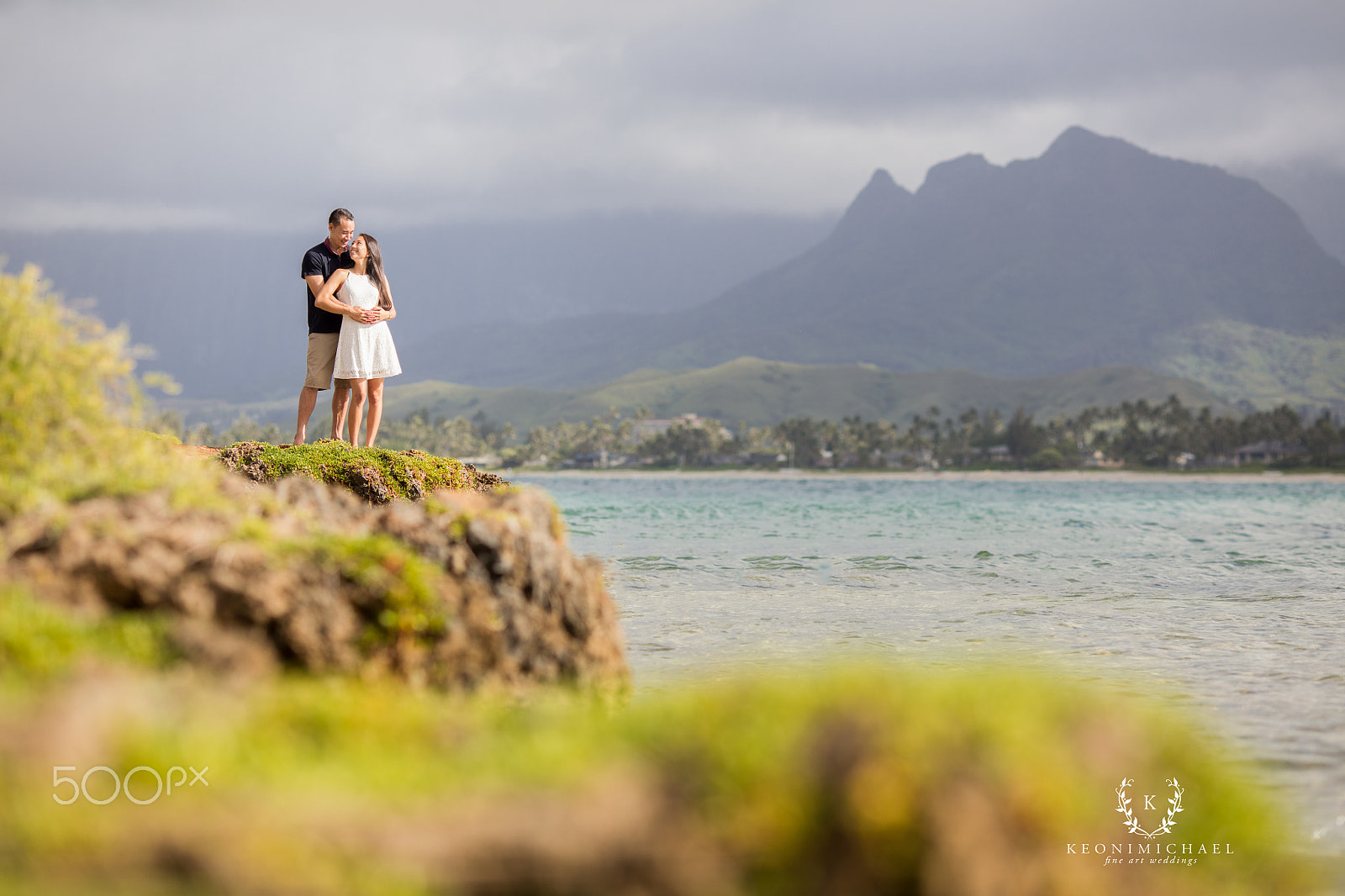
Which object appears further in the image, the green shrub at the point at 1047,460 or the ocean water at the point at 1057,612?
the green shrub at the point at 1047,460

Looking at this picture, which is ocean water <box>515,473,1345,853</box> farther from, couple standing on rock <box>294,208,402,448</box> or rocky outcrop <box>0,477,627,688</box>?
couple standing on rock <box>294,208,402,448</box>

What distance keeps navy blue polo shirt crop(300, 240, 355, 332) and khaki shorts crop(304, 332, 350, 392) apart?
127 millimetres

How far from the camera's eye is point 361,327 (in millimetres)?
15797

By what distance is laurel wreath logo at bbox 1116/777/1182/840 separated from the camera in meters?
3.95

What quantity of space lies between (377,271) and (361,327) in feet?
3.64

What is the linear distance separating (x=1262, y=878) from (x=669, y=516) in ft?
148

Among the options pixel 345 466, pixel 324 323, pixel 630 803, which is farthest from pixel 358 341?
pixel 630 803

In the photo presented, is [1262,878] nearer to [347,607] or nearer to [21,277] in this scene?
[347,607]

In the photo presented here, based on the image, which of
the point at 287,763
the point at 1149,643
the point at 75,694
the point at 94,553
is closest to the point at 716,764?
the point at 287,763

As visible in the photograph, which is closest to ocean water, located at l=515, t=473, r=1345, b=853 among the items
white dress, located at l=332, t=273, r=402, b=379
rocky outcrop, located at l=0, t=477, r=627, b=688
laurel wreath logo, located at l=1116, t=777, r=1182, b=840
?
laurel wreath logo, located at l=1116, t=777, r=1182, b=840

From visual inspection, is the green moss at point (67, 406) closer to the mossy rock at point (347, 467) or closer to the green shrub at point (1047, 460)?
the mossy rock at point (347, 467)

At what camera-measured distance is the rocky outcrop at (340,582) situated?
5445 mm

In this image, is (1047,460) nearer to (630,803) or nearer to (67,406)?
(67,406)

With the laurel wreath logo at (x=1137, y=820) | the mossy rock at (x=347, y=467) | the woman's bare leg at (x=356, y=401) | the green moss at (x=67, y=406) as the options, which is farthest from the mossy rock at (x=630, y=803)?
the woman's bare leg at (x=356, y=401)
